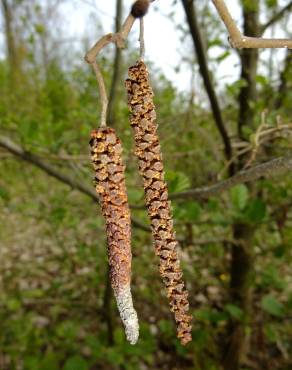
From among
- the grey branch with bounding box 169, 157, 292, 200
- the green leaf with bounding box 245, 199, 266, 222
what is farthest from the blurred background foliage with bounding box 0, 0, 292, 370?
the grey branch with bounding box 169, 157, 292, 200

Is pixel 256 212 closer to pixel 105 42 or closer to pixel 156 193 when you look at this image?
pixel 156 193

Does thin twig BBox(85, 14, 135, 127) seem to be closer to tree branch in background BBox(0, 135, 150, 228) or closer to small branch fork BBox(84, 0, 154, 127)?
small branch fork BBox(84, 0, 154, 127)

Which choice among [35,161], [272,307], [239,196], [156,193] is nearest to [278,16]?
[239,196]

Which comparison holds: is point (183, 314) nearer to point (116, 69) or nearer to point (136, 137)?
point (136, 137)

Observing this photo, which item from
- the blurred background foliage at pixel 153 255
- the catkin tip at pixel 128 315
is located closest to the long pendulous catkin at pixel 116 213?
the catkin tip at pixel 128 315

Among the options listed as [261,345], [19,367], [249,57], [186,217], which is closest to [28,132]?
[186,217]

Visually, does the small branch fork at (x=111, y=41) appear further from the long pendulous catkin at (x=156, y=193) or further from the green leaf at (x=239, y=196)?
the green leaf at (x=239, y=196)
